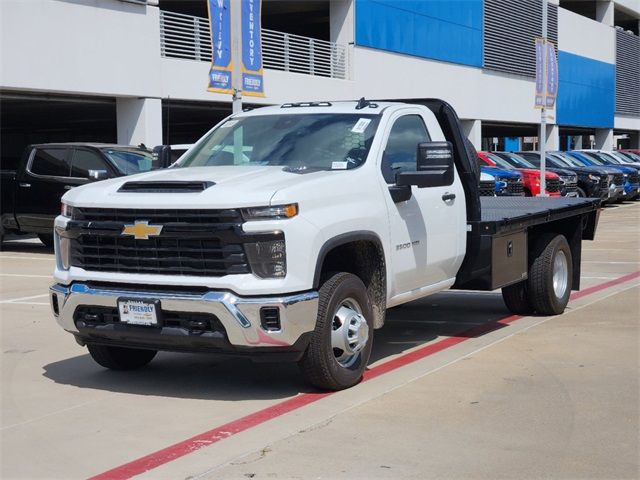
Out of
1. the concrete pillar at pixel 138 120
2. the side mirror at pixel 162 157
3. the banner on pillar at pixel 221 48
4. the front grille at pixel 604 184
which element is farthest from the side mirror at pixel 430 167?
the front grille at pixel 604 184

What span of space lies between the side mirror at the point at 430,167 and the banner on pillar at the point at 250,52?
19.7 feet

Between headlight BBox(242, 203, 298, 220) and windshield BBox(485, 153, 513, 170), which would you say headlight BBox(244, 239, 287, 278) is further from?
windshield BBox(485, 153, 513, 170)

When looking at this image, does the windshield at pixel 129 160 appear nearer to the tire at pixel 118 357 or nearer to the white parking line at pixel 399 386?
the white parking line at pixel 399 386

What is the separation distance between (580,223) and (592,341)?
244 centimetres

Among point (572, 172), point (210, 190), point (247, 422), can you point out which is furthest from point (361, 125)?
point (572, 172)

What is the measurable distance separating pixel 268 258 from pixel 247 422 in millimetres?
1078

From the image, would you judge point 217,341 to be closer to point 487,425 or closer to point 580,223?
point 487,425

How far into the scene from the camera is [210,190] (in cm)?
642

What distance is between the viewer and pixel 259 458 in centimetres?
537

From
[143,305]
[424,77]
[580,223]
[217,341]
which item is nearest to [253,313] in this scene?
[217,341]

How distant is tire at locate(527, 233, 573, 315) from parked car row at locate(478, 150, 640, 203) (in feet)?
33.7

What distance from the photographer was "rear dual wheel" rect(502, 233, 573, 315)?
9.88 metres

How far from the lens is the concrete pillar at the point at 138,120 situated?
21734mm

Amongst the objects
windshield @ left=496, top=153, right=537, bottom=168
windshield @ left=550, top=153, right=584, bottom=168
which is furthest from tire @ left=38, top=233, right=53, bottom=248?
windshield @ left=550, top=153, right=584, bottom=168
